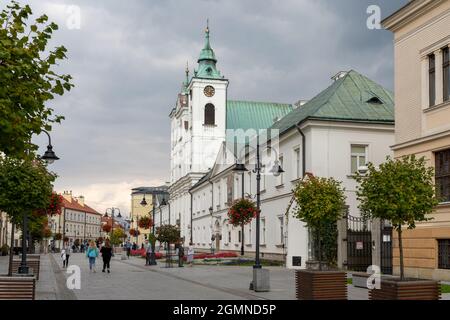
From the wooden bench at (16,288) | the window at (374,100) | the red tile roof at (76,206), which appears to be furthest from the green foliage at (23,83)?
the red tile roof at (76,206)

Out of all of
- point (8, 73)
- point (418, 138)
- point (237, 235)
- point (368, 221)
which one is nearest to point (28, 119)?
point (8, 73)

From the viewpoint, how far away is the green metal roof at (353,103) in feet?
115

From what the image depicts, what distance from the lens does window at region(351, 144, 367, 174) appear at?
35.1 m

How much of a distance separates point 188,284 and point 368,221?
34.7 feet

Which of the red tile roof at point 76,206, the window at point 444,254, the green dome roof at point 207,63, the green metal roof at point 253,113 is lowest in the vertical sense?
the window at point 444,254

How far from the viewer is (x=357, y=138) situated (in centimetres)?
3506

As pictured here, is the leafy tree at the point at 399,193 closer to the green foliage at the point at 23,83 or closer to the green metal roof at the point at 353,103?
the green foliage at the point at 23,83

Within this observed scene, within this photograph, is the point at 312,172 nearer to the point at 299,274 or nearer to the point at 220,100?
the point at 299,274

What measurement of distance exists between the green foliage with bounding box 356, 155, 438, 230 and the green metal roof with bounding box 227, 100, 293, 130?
66811 millimetres

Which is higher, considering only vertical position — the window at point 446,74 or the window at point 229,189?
the window at point 446,74

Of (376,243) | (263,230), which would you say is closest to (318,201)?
(376,243)

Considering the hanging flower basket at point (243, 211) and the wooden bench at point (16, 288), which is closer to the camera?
the wooden bench at point (16, 288)

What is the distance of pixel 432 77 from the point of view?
2392 centimetres

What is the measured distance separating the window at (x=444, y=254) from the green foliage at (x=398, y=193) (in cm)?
882
